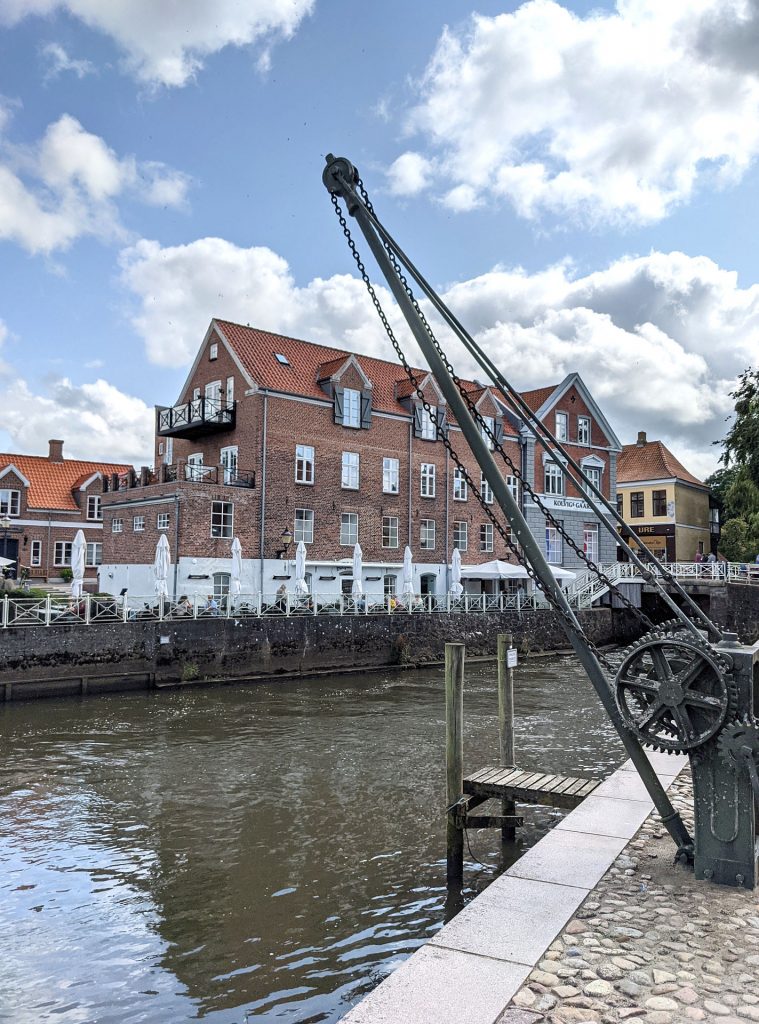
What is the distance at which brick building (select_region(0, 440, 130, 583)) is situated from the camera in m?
48.7

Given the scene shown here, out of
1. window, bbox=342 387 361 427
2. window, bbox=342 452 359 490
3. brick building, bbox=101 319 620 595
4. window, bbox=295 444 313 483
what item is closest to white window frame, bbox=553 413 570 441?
brick building, bbox=101 319 620 595

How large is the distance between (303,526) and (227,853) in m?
24.3

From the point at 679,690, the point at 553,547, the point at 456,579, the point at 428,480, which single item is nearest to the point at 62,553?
the point at 428,480

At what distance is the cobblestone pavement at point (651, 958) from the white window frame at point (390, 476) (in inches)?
1212

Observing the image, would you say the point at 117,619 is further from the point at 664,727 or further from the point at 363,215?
the point at 664,727

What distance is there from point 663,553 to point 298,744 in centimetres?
4438

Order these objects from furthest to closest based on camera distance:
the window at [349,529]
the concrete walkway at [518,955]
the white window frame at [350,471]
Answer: the white window frame at [350,471] < the window at [349,529] < the concrete walkway at [518,955]

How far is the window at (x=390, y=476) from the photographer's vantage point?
121 feet

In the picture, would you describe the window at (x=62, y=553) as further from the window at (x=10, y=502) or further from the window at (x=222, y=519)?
the window at (x=222, y=519)

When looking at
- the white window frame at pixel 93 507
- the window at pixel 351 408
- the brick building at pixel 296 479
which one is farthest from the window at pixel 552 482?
the white window frame at pixel 93 507

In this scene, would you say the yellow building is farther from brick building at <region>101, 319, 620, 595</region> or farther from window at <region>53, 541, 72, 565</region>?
window at <region>53, 541, 72, 565</region>

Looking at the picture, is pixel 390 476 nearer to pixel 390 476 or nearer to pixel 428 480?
pixel 390 476

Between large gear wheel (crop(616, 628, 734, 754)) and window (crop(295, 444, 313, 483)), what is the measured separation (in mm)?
27368

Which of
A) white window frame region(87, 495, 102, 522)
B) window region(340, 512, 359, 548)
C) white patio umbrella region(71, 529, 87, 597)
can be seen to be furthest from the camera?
white window frame region(87, 495, 102, 522)
